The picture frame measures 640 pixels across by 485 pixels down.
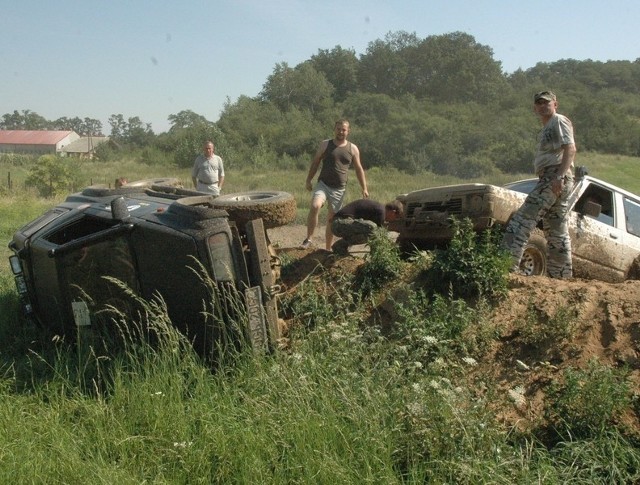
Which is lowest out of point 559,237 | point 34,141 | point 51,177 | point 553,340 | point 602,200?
point 553,340

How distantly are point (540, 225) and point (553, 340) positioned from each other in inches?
95.5

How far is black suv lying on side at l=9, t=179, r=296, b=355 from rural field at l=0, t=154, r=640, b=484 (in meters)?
0.24

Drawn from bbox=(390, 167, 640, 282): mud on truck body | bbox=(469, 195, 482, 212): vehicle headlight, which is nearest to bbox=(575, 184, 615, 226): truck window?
bbox=(390, 167, 640, 282): mud on truck body

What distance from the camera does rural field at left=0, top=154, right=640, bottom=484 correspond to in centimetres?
400

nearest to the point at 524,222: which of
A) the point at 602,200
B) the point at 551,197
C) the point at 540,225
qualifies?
the point at 551,197

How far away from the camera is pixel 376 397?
4.24 m

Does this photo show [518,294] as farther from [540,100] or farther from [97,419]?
[97,419]

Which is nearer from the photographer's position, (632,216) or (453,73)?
(632,216)

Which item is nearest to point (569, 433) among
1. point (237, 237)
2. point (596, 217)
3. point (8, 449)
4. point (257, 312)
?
point (257, 312)

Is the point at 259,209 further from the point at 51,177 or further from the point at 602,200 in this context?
the point at 51,177

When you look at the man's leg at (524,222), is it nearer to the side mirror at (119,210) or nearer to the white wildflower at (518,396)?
the white wildflower at (518,396)

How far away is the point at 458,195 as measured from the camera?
7.15m

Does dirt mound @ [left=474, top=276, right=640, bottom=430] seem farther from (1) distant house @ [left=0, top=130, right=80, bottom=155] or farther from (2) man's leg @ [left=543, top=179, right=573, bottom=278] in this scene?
(1) distant house @ [left=0, top=130, right=80, bottom=155]

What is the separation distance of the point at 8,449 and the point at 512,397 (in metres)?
→ 3.05
